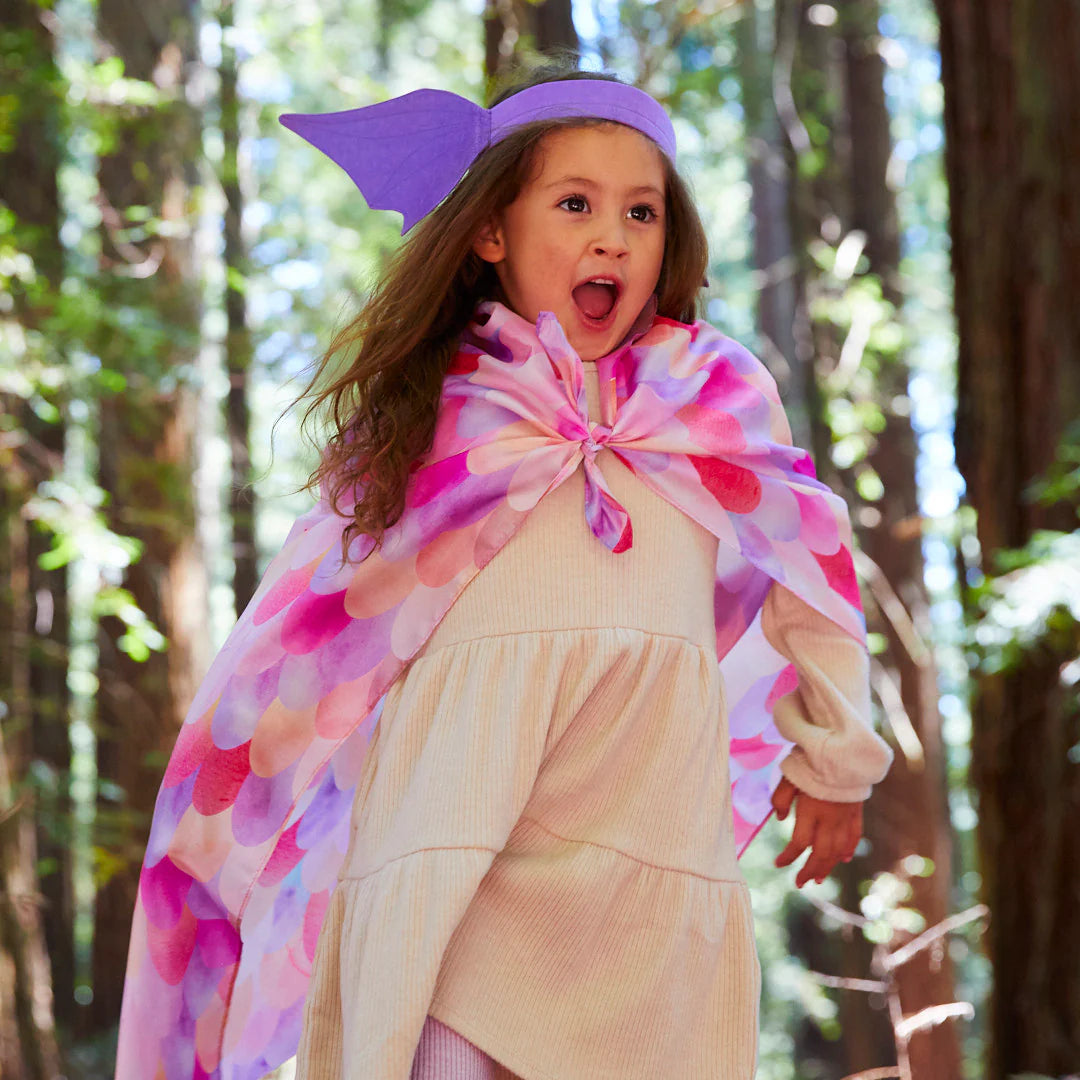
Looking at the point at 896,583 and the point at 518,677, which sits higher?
the point at 518,677

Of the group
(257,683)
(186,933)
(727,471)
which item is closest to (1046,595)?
(727,471)

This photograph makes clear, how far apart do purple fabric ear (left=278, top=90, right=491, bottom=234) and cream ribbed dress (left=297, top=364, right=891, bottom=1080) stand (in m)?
0.68

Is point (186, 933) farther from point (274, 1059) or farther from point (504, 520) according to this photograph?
point (504, 520)

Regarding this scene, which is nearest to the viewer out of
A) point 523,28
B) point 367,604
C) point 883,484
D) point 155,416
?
point 367,604

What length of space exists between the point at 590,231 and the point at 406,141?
42cm

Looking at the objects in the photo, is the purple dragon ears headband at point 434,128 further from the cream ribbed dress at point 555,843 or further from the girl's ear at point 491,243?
the cream ribbed dress at point 555,843

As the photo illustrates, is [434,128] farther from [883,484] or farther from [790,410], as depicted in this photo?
[790,410]

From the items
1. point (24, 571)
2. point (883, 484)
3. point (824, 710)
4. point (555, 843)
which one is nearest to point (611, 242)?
point (824, 710)

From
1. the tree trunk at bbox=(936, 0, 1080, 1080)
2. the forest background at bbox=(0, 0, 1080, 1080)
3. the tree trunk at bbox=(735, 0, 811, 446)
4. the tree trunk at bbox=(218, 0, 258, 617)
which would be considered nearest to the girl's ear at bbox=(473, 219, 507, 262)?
the forest background at bbox=(0, 0, 1080, 1080)

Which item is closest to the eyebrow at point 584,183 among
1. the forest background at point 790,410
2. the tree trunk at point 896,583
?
the forest background at point 790,410

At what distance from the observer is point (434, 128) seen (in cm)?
245

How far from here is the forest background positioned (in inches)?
129

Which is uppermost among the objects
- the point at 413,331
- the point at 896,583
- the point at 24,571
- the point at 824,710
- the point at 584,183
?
the point at 584,183

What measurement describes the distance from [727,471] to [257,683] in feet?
2.91
